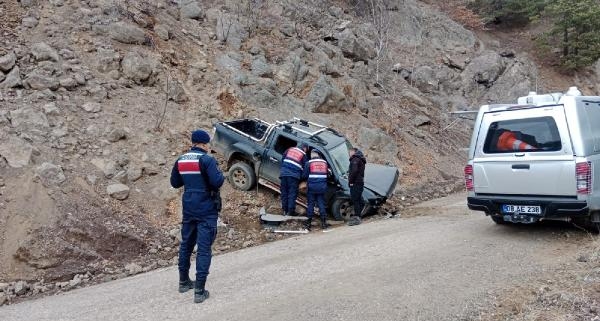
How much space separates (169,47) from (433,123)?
988 cm

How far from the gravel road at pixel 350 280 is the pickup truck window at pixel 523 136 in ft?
4.37

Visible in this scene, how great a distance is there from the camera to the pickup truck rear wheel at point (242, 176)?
1076cm

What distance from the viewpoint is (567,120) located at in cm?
681

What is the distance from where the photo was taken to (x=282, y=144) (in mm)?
10602

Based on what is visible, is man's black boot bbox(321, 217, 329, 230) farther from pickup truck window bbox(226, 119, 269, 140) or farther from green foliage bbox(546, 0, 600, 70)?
green foliage bbox(546, 0, 600, 70)

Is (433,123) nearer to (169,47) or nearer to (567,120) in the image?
(169,47)

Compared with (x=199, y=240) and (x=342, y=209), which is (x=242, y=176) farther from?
(x=199, y=240)

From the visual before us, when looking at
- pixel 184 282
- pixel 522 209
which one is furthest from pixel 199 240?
pixel 522 209

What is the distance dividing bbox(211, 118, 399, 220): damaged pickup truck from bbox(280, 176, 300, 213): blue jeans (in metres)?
0.36

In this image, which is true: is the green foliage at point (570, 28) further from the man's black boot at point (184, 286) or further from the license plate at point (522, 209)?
the man's black boot at point (184, 286)

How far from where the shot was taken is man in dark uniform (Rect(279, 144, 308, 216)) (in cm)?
991

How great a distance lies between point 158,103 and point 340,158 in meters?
4.88

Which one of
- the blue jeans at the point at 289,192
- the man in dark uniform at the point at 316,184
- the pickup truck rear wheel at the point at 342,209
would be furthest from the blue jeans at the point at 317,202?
the pickup truck rear wheel at the point at 342,209

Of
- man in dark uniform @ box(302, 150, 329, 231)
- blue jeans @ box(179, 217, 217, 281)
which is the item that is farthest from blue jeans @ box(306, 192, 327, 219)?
blue jeans @ box(179, 217, 217, 281)
